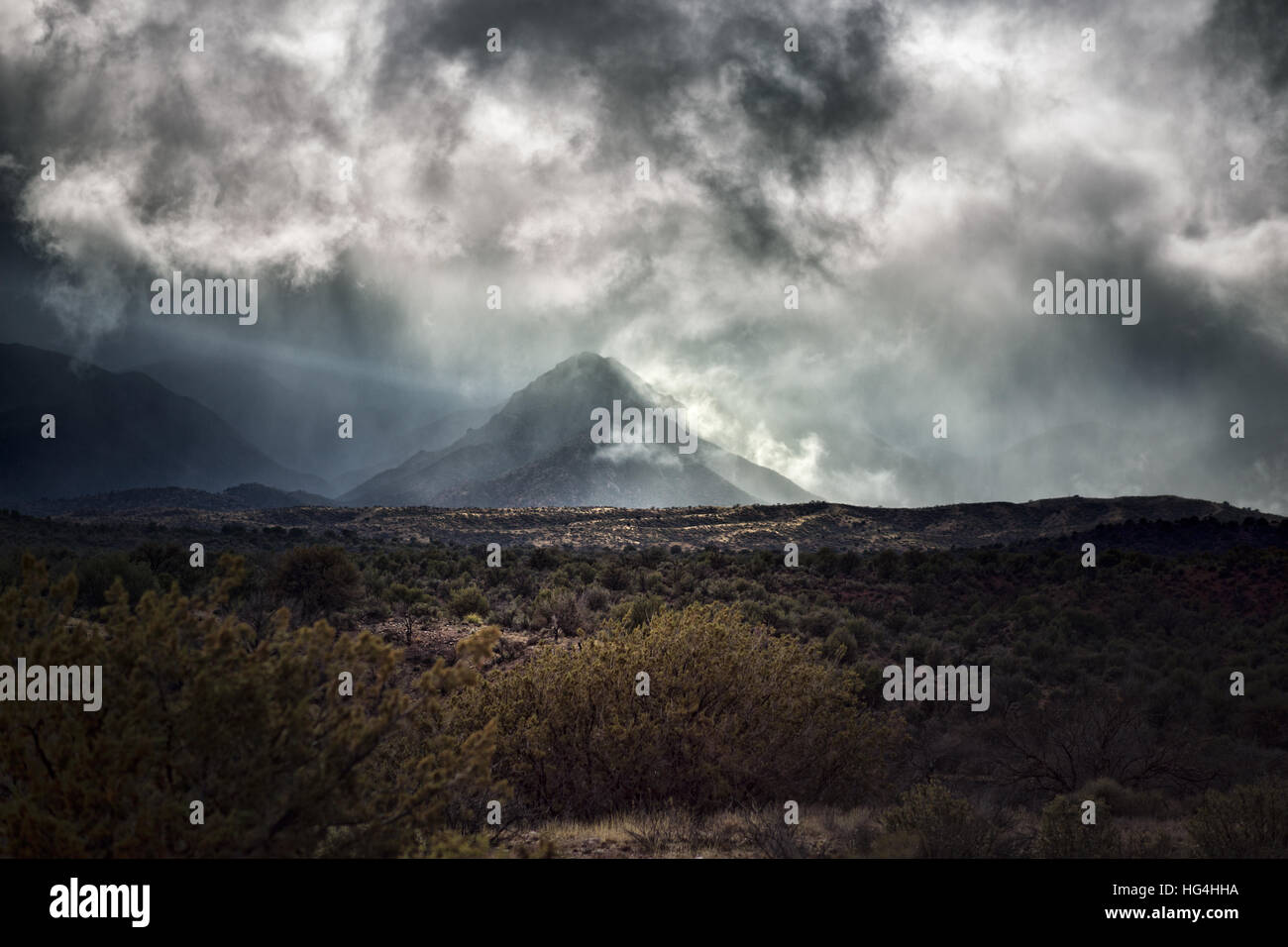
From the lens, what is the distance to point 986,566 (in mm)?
36062

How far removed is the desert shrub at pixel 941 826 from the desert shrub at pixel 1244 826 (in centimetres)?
258

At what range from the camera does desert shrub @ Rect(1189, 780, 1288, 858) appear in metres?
7.71

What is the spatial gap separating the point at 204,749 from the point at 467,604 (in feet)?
65.5

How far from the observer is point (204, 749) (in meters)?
4.75

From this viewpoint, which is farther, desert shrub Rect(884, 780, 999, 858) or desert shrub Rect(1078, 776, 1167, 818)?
desert shrub Rect(1078, 776, 1167, 818)

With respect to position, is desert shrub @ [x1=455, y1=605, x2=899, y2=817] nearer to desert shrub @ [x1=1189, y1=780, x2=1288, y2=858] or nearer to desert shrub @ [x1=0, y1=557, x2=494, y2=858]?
desert shrub @ [x1=1189, y1=780, x2=1288, y2=858]

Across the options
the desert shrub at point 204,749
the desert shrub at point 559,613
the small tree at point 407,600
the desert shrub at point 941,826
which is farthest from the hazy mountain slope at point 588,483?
the desert shrub at point 204,749

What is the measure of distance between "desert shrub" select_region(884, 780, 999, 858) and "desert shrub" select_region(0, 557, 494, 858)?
440 centimetres

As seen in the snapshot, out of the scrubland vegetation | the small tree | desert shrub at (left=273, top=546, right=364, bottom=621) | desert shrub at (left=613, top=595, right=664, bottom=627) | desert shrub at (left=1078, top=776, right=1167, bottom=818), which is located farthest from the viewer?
the small tree

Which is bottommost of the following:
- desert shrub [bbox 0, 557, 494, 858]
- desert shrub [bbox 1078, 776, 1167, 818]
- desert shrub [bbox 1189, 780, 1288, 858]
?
desert shrub [bbox 1078, 776, 1167, 818]

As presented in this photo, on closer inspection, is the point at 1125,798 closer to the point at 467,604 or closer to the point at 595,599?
the point at 595,599

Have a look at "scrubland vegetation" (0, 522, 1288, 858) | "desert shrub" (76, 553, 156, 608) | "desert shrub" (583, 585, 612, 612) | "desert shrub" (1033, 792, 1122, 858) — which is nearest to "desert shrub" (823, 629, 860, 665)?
"scrubland vegetation" (0, 522, 1288, 858)

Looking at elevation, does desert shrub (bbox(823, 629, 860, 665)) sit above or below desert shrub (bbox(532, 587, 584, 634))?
below
